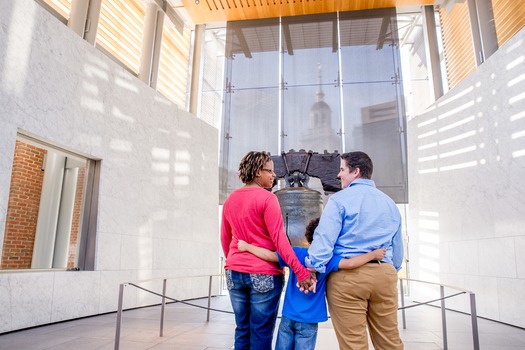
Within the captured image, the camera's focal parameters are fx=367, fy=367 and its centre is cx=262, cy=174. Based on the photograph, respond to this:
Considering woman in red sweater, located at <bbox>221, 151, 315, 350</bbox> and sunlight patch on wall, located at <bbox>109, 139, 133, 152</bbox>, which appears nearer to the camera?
woman in red sweater, located at <bbox>221, 151, 315, 350</bbox>

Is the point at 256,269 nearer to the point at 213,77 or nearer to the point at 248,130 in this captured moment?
the point at 248,130

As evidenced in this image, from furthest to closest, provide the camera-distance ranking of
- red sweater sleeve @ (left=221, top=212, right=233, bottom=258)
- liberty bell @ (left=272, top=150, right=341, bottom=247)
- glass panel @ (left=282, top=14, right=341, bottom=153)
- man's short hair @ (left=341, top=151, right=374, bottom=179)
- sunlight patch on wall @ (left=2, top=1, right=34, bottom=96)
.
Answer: glass panel @ (left=282, top=14, right=341, bottom=153) → sunlight patch on wall @ (left=2, top=1, right=34, bottom=96) → liberty bell @ (left=272, top=150, right=341, bottom=247) → red sweater sleeve @ (left=221, top=212, right=233, bottom=258) → man's short hair @ (left=341, top=151, right=374, bottom=179)

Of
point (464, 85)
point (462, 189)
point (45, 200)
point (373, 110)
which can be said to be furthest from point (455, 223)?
point (45, 200)

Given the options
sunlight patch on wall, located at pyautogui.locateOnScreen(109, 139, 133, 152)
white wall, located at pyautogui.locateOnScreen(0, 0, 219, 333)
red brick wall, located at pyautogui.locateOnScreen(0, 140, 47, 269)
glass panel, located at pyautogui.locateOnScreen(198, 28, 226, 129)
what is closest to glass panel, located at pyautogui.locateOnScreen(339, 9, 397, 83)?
glass panel, located at pyautogui.locateOnScreen(198, 28, 226, 129)

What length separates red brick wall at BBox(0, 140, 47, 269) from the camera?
4004 millimetres

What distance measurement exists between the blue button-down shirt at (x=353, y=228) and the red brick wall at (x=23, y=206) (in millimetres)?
3618

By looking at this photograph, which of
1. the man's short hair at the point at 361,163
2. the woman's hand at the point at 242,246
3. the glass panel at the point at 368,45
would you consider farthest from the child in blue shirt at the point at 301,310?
the glass panel at the point at 368,45

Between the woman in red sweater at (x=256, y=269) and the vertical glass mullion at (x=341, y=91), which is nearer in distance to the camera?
the woman in red sweater at (x=256, y=269)

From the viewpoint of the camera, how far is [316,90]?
26.2 feet

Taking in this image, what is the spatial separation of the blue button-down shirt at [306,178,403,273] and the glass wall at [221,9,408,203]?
19.2 ft

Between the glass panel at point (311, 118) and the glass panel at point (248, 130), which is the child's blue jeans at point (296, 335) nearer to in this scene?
the glass panel at point (311, 118)

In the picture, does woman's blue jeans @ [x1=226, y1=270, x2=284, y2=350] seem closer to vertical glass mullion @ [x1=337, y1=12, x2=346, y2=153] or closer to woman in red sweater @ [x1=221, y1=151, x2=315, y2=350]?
woman in red sweater @ [x1=221, y1=151, x2=315, y2=350]

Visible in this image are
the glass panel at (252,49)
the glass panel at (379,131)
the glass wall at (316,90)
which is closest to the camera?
the glass panel at (379,131)

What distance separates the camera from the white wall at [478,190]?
4.32 meters
